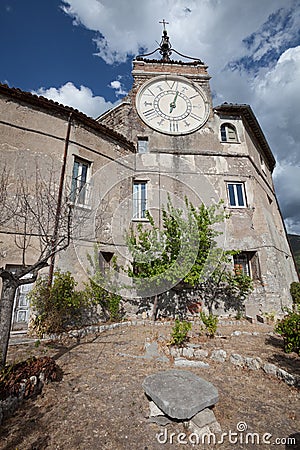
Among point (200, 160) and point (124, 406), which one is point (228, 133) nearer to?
point (200, 160)

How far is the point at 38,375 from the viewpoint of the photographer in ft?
12.7

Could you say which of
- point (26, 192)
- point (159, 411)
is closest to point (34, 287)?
point (26, 192)

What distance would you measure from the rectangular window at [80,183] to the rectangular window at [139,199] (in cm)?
264

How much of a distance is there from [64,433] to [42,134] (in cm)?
894

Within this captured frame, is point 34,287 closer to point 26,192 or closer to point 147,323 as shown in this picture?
point 26,192

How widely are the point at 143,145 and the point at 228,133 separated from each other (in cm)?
494

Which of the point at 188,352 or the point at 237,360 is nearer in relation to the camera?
the point at 237,360

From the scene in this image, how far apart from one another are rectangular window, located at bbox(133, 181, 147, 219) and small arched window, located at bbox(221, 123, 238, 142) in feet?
17.7

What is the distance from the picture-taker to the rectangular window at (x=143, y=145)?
1220 centimetres

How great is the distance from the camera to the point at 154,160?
11.9 m

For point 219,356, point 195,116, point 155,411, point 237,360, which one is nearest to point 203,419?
point 155,411

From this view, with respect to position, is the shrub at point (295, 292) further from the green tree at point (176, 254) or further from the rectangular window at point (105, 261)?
the rectangular window at point (105, 261)

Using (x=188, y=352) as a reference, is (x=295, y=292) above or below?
above

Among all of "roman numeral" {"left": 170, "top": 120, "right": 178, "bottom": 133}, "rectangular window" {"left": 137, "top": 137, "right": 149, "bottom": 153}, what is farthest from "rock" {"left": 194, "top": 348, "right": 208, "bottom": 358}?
"roman numeral" {"left": 170, "top": 120, "right": 178, "bottom": 133}
